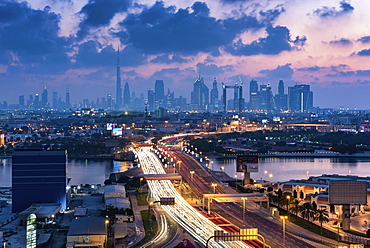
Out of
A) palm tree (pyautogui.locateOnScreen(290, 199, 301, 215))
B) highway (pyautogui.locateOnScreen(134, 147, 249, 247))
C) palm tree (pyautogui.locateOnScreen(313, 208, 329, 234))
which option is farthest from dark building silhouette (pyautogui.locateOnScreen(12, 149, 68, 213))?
palm tree (pyautogui.locateOnScreen(313, 208, 329, 234))

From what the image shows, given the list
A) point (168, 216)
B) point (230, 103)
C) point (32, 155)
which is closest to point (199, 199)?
point (168, 216)

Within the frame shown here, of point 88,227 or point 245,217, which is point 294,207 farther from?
point 88,227

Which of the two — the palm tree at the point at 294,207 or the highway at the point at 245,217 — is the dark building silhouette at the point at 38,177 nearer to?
the highway at the point at 245,217

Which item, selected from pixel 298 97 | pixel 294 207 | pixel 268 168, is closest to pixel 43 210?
pixel 294 207

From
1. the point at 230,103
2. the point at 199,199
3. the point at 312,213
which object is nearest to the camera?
the point at 312,213

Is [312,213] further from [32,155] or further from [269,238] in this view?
[32,155]

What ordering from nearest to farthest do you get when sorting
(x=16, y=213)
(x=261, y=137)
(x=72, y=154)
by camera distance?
(x=16, y=213) < (x=72, y=154) < (x=261, y=137)

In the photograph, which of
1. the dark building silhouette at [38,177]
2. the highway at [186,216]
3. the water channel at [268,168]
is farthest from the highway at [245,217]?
the dark building silhouette at [38,177]

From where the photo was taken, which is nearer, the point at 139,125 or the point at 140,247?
the point at 140,247

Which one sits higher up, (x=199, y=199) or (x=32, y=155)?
(x=32, y=155)
